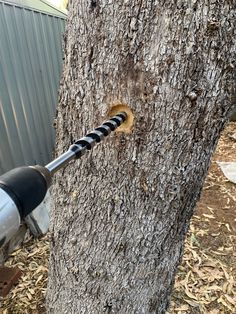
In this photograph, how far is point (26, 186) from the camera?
73 centimetres

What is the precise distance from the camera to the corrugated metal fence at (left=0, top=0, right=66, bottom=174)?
2656 mm

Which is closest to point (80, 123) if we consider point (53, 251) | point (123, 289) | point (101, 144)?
point (101, 144)

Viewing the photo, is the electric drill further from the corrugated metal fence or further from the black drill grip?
the corrugated metal fence

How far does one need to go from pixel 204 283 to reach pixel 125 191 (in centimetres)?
148

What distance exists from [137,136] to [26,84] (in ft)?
6.49

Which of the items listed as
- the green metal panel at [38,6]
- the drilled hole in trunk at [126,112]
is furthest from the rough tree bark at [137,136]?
the green metal panel at [38,6]

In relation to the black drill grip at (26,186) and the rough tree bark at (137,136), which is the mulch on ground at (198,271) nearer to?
the rough tree bark at (137,136)

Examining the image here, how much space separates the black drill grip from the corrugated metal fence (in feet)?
6.38

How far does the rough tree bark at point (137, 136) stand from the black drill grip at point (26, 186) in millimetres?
549

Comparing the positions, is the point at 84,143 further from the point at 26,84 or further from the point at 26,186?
the point at 26,84

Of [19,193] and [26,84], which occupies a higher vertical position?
[19,193]

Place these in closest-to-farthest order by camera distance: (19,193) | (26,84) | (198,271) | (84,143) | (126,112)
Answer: (19,193) < (84,143) < (126,112) < (198,271) < (26,84)

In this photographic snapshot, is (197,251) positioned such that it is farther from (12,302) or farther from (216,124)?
(216,124)

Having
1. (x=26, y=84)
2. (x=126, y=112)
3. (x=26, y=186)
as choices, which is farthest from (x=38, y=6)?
(x=26, y=186)
